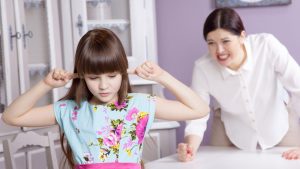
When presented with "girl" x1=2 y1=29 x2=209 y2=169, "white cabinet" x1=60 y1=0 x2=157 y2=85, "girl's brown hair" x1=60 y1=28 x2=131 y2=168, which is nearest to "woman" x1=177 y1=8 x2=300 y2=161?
"white cabinet" x1=60 y1=0 x2=157 y2=85

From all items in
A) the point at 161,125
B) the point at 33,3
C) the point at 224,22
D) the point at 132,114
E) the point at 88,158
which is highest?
the point at 33,3

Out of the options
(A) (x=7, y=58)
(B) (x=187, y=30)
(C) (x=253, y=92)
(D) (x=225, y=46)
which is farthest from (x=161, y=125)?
(A) (x=7, y=58)

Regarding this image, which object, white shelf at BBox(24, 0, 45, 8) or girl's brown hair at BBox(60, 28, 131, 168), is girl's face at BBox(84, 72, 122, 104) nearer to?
girl's brown hair at BBox(60, 28, 131, 168)

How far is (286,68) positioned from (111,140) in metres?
1.04

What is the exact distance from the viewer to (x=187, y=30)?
9.79 feet

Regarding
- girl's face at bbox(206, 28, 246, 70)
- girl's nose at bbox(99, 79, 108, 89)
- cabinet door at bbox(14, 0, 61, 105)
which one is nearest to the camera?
girl's nose at bbox(99, 79, 108, 89)

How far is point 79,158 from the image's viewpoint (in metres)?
1.46

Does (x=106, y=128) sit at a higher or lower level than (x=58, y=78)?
lower

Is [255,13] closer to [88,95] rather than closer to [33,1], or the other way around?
[33,1]

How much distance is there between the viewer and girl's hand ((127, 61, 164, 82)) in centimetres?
148

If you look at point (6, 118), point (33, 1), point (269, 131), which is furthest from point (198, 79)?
point (6, 118)

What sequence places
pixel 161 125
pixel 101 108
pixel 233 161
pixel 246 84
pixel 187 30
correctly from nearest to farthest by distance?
pixel 101 108
pixel 233 161
pixel 246 84
pixel 161 125
pixel 187 30

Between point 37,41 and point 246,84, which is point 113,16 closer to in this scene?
point 37,41

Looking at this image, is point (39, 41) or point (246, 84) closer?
point (246, 84)
